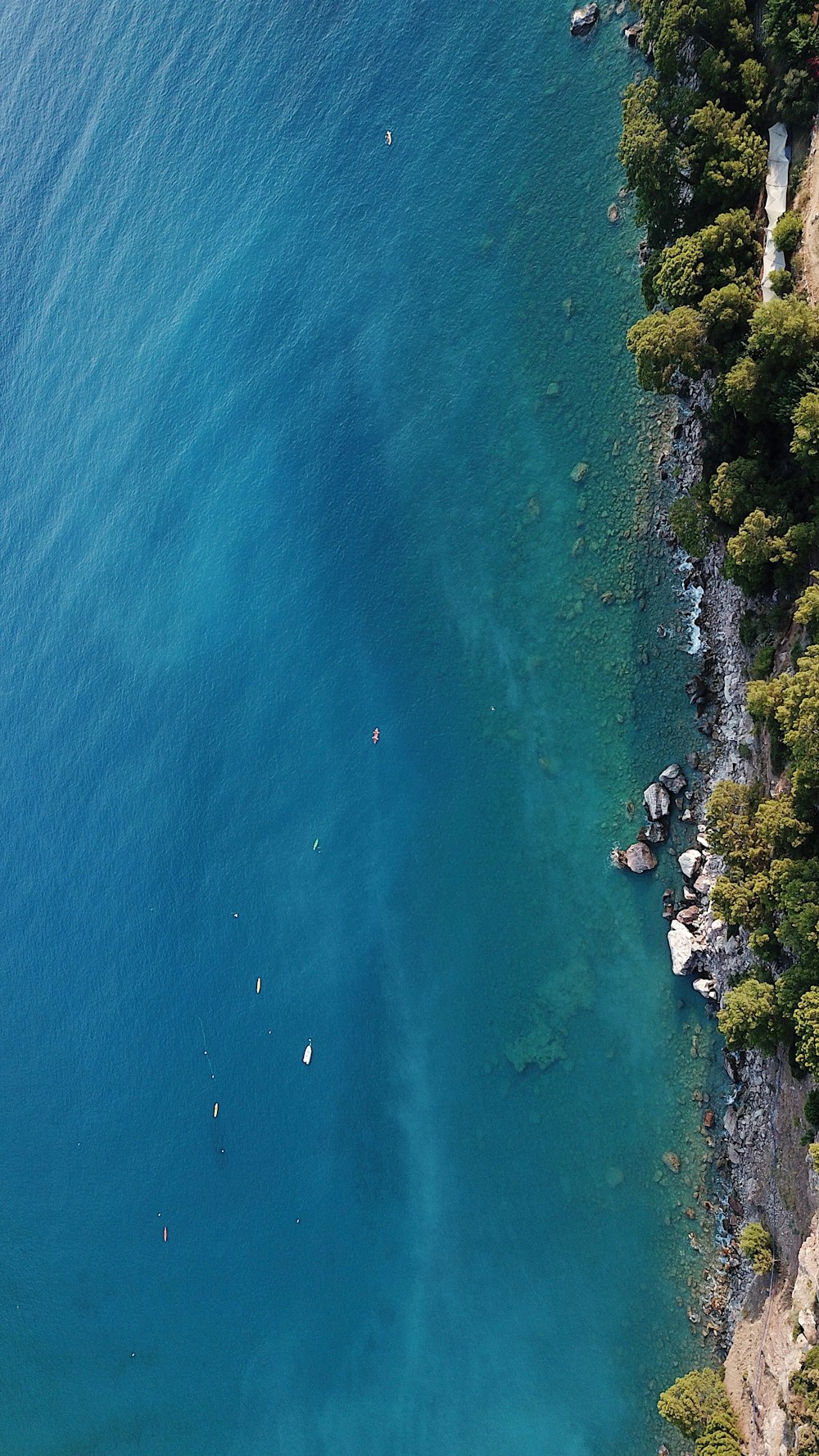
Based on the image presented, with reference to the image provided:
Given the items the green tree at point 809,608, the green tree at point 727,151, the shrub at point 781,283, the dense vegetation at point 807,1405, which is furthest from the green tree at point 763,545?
the dense vegetation at point 807,1405

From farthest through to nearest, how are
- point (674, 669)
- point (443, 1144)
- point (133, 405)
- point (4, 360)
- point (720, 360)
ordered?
point (4, 360)
point (133, 405)
point (443, 1144)
point (674, 669)
point (720, 360)

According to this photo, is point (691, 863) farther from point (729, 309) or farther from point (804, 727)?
point (729, 309)

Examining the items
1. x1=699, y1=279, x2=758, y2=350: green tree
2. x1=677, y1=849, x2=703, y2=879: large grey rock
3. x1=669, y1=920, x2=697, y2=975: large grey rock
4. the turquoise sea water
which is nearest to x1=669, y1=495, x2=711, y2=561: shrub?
the turquoise sea water

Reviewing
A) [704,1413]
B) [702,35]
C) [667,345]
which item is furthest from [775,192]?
[704,1413]

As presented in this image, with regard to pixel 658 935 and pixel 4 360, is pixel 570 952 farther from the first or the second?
pixel 4 360

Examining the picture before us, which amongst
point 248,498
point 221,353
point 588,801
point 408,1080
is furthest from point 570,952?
point 221,353

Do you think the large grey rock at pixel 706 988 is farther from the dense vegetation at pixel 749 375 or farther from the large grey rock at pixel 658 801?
the large grey rock at pixel 658 801
